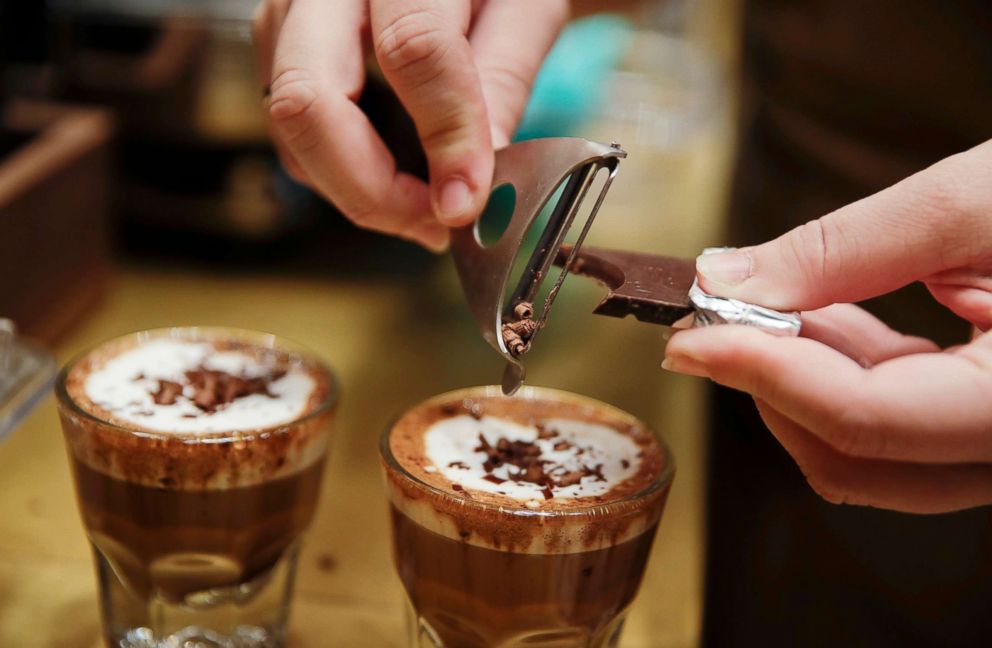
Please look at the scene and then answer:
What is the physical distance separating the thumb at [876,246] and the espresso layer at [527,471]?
208mm

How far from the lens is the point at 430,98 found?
0.84 metres

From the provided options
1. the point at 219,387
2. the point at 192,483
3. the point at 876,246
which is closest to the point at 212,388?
the point at 219,387

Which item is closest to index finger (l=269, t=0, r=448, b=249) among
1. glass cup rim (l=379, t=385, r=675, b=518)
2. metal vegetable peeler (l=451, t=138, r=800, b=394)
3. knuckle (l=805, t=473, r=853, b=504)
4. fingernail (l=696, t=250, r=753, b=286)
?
metal vegetable peeler (l=451, t=138, r=800, b=394)

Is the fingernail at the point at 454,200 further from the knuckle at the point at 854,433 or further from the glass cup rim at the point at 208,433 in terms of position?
the knuckle at the point at 854,433

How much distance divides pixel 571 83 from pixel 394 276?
0.47m

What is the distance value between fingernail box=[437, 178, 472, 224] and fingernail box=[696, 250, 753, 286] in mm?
226

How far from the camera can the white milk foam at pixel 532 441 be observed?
846mm

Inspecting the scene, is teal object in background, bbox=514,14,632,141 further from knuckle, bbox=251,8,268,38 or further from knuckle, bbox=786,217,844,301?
knuckle, bbox=786,217,844,301

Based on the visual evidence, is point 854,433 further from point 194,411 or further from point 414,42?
point 194,411

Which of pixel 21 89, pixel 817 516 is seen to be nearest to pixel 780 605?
pixel 817 516

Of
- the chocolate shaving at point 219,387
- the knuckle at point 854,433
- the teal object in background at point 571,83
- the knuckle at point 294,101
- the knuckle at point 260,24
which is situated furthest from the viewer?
the teal object in background at point 571,83

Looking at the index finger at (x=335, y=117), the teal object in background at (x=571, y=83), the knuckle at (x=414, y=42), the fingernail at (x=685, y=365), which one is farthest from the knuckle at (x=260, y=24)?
the fingernail at (x=685, y=365)

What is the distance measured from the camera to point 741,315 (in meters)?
0.72

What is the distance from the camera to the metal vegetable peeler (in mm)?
740
